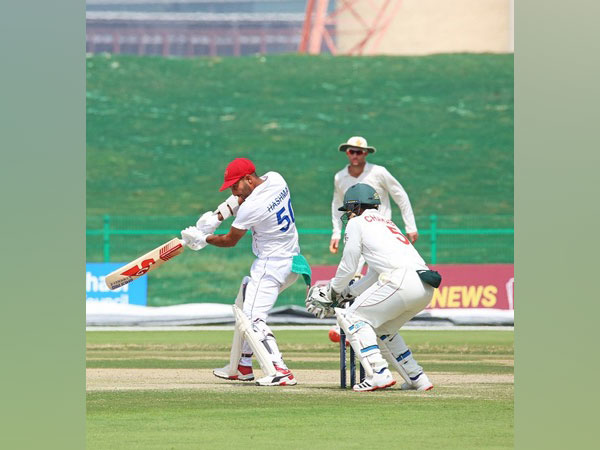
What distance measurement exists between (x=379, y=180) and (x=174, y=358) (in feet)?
10.9

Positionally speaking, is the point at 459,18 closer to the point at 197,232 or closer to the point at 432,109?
the point at 432,109

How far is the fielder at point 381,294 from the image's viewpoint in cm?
1127

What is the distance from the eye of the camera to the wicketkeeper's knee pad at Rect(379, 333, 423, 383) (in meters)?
11.5

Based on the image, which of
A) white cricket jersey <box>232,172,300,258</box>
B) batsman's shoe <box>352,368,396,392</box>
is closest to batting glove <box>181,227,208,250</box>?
white cricket jersey <box>232,172,300,258</box>

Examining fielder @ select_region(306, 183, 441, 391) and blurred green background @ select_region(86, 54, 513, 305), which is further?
blurred green background @ select_region(86, 54, 513, 305)

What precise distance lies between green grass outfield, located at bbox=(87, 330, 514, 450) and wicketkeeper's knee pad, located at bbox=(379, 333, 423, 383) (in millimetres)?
227

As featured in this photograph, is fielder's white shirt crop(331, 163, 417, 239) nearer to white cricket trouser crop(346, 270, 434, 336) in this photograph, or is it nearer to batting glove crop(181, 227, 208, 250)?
batting glove crop(181, 227, 208, 250)

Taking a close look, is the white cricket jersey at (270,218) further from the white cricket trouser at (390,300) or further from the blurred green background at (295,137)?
the blurred green background at (295,137)

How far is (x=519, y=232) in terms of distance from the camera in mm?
6793

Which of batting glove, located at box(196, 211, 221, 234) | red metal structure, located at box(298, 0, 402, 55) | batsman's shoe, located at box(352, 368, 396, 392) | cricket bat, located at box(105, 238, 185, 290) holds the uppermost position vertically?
red metal structure, located at box(298, 0, 402, 55)

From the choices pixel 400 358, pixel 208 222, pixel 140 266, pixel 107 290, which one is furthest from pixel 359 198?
pixel 107 290

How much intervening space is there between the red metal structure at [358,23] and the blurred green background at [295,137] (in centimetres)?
759

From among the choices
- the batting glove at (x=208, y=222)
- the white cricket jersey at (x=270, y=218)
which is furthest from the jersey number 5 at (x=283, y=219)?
the batting glove at (x=208, y=222)

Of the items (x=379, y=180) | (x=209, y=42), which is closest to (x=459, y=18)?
(x=209, y=42)
